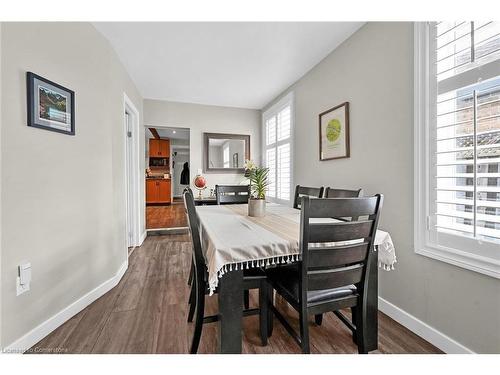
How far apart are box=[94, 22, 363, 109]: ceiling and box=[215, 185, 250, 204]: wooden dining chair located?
143 cm

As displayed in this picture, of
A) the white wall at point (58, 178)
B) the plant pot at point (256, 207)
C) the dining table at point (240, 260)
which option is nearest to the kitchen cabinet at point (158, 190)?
the white wall at point (58, 178)

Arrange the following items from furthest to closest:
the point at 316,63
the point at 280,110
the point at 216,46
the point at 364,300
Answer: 1. the point at 280,110
2. the point at 316,63
3. the point at 216,46
4. the point at 364,300

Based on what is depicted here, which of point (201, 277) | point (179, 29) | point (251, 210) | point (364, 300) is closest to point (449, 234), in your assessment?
point (364, 300)

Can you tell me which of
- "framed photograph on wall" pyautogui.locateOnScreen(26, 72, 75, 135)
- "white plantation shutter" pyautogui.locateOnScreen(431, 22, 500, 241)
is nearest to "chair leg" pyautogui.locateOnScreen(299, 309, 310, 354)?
"white plantation shutter" pyautogui.locateOnScreen(431, 22, 500, 241)

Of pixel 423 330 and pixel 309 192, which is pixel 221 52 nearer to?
pixel 309 192

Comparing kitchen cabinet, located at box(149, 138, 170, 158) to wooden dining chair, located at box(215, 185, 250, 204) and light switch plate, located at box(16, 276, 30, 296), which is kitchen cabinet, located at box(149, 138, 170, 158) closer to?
wooden dining chair, located at box(215, 185, 250, 204)

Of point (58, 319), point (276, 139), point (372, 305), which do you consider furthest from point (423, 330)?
point (276, 139)

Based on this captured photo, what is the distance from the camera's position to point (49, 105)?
5.17 ft

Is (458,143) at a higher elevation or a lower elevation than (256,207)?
higher

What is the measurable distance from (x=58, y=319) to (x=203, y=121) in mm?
3409

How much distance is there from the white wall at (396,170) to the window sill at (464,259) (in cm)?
4
